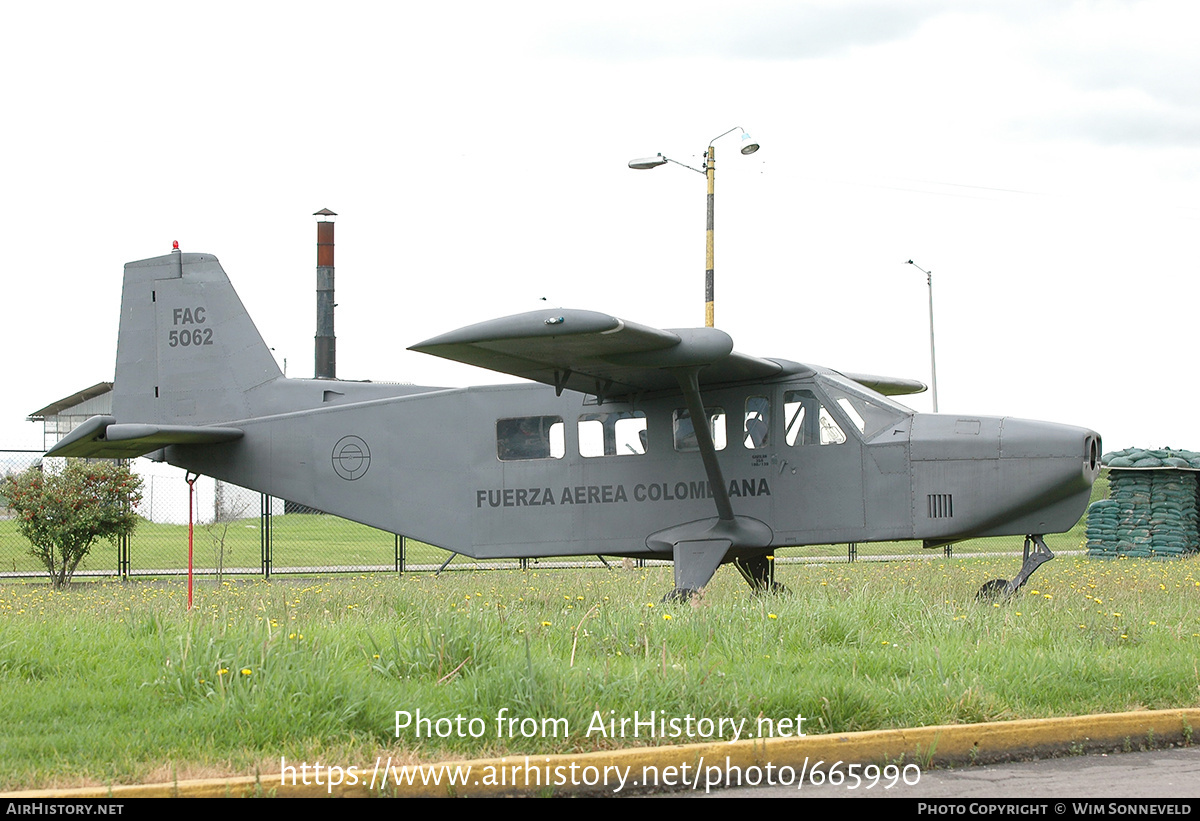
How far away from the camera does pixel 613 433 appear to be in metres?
12.5

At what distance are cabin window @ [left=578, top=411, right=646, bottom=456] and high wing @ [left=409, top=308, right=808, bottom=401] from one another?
0.25 m

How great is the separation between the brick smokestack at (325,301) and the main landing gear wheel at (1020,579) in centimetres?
3700

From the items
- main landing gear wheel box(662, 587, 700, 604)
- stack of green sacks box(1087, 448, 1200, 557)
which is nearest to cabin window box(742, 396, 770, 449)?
main landing gear wheel box(662, 587, 700, 604)

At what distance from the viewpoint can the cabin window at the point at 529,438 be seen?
41.7ft

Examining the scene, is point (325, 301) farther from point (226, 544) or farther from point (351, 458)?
point (351, 458)

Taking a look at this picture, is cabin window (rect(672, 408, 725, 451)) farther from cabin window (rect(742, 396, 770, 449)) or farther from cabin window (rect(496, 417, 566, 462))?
cabin window (rect(496, 417, 566, 462))

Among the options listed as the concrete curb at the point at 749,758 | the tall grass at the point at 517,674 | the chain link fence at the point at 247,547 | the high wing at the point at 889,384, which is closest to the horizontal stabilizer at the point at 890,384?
the high wing at the point at 889,384

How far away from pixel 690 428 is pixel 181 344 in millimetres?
7463

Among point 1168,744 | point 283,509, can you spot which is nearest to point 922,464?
point 1168,744

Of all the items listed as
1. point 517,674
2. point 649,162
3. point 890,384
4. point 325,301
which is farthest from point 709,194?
point 325,301

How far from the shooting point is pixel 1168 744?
21.0 feet

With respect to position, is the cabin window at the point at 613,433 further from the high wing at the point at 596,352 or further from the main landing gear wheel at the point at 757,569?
the main landing gear wheel at the point at 757,569

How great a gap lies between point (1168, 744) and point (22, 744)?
620cm

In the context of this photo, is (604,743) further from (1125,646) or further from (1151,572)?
(1151,572)
